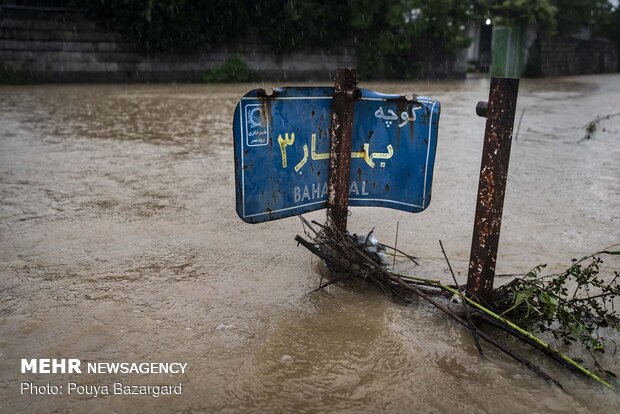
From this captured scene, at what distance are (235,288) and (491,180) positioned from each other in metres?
1.40

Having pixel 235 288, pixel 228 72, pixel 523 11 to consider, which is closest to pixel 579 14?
pixel 523 11

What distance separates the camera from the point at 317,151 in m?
2.74

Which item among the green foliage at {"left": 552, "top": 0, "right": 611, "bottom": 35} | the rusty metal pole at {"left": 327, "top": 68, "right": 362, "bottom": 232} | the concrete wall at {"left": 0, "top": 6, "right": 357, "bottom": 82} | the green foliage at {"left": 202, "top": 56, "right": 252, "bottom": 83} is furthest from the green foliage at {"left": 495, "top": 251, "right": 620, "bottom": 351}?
the green foliage at {"left": 552, "top": 0, "right": 611, "bottom": 35}

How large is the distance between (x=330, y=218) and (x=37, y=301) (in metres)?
1.52

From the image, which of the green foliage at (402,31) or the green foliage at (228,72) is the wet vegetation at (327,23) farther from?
the green foliage at (228,72)

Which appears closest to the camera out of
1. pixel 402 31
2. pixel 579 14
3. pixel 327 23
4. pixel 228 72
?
pixel 228 72

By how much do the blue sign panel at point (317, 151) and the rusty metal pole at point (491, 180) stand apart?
45 centimetres

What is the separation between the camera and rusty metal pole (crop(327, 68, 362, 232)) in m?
2.65

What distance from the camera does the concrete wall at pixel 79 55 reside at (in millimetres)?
13461

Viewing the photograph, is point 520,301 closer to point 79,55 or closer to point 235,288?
point 235,288

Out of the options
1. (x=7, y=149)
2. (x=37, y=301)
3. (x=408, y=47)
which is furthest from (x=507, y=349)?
(x=408, y=47)

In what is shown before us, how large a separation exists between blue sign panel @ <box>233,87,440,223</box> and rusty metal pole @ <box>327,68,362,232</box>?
0.04 m

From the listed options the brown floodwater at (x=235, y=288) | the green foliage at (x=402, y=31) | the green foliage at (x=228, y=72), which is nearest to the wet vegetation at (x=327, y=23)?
the green foliage at (x=402, y=31)

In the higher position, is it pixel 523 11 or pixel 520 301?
pixel 523 11
